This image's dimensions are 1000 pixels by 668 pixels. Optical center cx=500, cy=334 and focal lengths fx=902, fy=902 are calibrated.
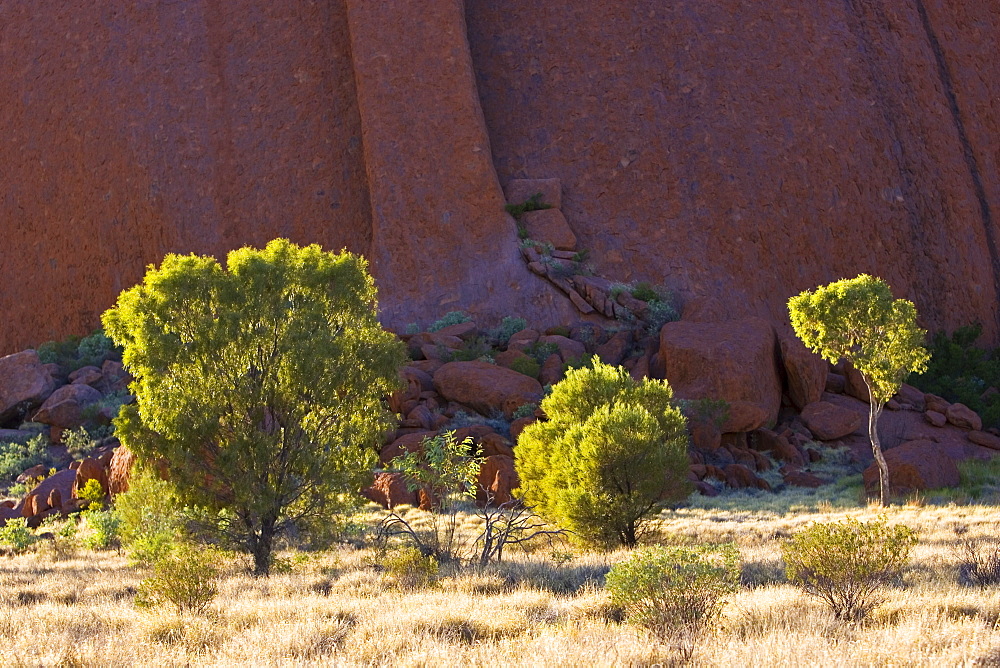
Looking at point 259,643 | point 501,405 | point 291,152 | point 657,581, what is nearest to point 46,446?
point 501,405

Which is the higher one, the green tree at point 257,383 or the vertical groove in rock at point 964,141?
the vertical groove in rock at point 964,141

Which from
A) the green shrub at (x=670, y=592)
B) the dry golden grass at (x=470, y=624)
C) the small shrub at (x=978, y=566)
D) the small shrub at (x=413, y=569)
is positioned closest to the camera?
the dry golden grass at (x=470, y=624)

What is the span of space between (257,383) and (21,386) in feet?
52.3

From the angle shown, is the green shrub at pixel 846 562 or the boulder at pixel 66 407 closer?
the green shrub at pixel 846 562

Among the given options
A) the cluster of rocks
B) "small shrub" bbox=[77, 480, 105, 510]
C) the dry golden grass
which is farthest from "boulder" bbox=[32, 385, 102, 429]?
the dry golden grass

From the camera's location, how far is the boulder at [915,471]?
16625mm

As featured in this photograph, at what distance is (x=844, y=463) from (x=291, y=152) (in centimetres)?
2049

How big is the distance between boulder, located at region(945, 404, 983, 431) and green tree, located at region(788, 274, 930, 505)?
668 cm

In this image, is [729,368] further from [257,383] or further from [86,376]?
[86,376]

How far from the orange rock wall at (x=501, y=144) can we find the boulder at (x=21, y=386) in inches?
306

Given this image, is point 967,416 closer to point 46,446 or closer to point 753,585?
point 753,585

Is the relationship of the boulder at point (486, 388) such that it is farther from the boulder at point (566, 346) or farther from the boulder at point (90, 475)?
the boulder at point (90, 475)

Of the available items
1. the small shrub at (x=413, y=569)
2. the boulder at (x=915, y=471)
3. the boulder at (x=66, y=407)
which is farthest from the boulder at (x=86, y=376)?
the boulder at (x=915, y=471)

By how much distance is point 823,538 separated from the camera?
6.85m
